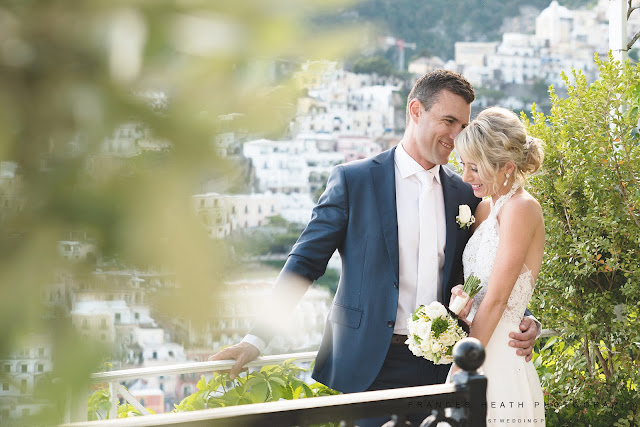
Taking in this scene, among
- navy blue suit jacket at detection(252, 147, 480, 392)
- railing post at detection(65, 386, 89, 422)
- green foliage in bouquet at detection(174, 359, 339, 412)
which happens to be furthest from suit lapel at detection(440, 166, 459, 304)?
railing post at detection(65, 386, 89, 422)

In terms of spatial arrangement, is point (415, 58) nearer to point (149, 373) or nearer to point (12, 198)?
point (149, 373)

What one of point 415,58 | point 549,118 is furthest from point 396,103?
point 549,118

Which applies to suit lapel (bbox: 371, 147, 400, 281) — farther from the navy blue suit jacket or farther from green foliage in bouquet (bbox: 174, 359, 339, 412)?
green foliage in bouquet (bbox: 174, 359, 339, 412)

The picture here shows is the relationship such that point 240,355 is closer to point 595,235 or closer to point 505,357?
point 505,357

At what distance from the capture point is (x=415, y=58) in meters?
25.7

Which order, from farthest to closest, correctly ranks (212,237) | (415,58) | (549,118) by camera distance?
(415,58) → (549,118) → (212,237)

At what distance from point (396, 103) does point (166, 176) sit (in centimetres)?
2753

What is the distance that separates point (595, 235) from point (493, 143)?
3.13 feet

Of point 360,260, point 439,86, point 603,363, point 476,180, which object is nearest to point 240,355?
point 360,260

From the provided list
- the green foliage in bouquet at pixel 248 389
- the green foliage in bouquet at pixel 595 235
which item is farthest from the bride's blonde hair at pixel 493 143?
the green foliage in bouquet at pixel 248 389

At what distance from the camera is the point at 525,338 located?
2.32 metres

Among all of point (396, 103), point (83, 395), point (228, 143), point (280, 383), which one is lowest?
point (280, 383)

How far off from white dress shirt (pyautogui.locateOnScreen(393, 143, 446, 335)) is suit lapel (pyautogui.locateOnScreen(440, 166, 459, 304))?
0.06 feet

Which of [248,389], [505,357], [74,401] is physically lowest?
[248,389]
